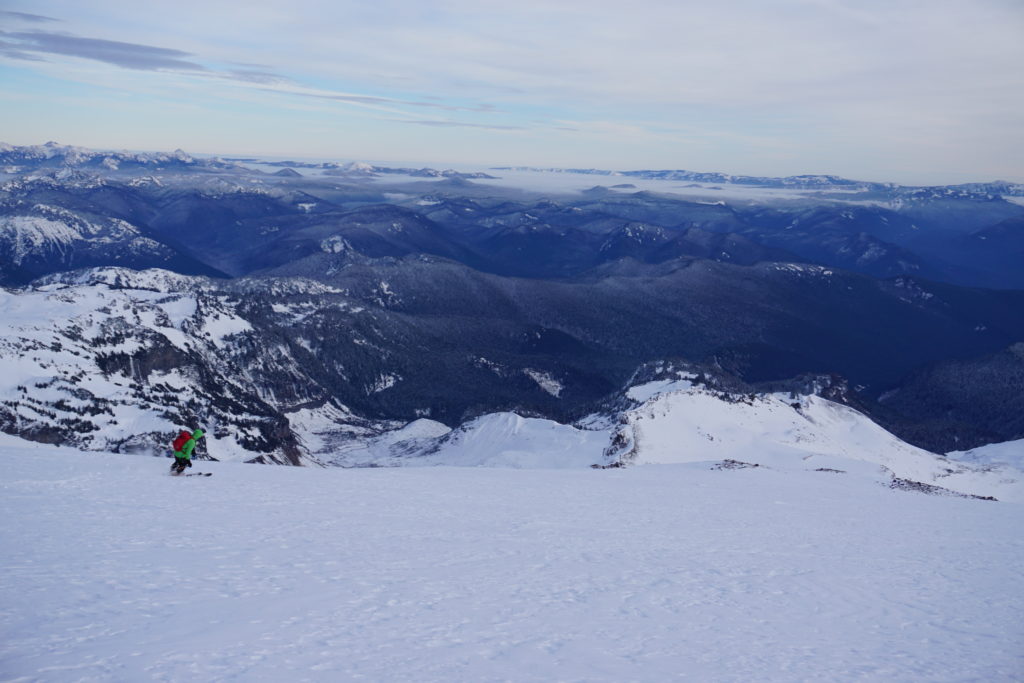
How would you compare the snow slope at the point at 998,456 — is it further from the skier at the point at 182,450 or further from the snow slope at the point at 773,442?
the skier at the point at 182,450

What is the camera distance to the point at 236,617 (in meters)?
18.4

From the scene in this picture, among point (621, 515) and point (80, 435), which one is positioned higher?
point (621, 515)

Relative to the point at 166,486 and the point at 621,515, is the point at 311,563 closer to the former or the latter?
the point at 166,486

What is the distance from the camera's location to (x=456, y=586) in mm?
21969

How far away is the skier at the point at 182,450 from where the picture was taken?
34.6 meters

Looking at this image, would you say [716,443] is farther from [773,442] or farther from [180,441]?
[180,441]

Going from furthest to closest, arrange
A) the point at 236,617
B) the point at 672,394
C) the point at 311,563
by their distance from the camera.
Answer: the point at 672,394
the point at 311,563
the point at 236,617

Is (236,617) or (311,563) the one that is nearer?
(236,617)

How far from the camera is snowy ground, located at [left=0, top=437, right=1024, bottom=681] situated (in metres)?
16.8

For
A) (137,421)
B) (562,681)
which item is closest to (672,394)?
(137,421)

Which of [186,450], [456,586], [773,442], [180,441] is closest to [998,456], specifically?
[773,442]

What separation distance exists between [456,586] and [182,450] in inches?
790

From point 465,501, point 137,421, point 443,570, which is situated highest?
point 443,570

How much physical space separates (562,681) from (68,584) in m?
14.6
